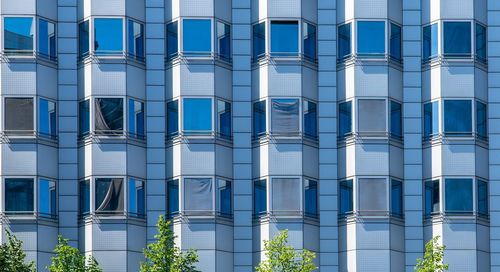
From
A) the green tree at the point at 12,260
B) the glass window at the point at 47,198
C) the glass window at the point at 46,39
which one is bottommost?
the green tree at the point at 12,260

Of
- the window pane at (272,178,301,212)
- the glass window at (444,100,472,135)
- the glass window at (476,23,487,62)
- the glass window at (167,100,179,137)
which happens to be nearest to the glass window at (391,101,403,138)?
the glass window at (444,100,472,135)

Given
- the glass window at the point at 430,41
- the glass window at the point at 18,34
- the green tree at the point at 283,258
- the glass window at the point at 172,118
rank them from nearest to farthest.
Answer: the green tree at the point at 283,258, the glass window at the point at 18,34, the glass window at the point at 172,118, the glass window at the point at 430,41

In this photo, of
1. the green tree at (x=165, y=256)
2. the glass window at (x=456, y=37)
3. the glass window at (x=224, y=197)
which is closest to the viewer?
the green tree at (x=165, y=256)

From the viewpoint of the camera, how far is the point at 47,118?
7119 cm

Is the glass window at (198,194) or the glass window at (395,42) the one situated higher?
the glass window at (395,42)

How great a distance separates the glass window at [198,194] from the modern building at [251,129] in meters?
0.07

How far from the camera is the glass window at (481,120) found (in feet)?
237

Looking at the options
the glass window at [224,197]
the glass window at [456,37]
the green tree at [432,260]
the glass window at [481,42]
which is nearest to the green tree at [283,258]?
the glass window at [224,197]

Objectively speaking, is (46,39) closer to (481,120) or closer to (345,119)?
(345,119)

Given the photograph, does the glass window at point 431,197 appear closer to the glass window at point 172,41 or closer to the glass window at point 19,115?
the glass window at point 172,41

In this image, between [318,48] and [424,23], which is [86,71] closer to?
[318,48]

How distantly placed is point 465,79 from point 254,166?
441 inches

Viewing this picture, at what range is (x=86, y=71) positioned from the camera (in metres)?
71.5

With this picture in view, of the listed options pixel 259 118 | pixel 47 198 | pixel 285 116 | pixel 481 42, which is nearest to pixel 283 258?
pixel 285 116
